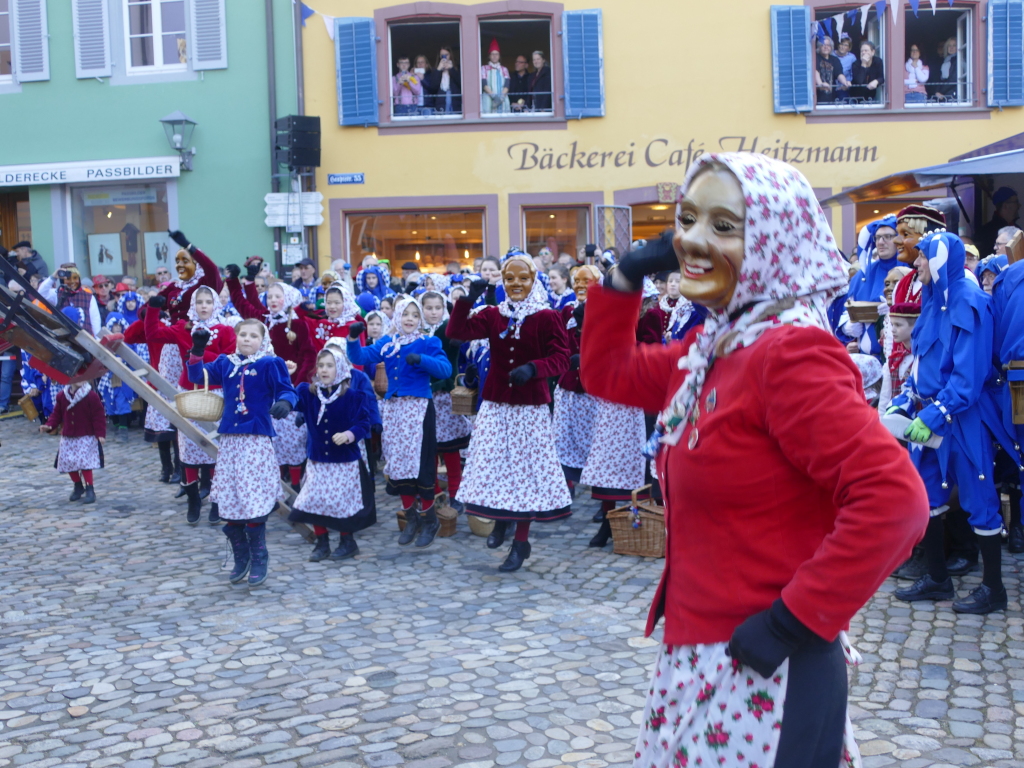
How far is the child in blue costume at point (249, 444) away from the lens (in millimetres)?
6078

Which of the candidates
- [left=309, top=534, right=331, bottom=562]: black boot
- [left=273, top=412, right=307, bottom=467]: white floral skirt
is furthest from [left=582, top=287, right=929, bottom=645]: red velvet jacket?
[left=273, top=412, right=307, bottom=467]: white floral skirt

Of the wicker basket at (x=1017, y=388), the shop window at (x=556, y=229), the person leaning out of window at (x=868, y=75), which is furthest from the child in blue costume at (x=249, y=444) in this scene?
the person leaning out of window at (x=868, y=75)

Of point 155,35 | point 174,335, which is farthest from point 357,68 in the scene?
point 174,335

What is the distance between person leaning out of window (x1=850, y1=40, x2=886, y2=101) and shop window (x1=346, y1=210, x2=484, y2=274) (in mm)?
5838

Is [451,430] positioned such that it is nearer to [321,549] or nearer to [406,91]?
[321,549]

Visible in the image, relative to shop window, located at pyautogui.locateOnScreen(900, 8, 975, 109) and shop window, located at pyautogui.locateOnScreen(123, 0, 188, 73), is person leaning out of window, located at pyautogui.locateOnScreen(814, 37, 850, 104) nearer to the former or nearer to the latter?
shop window, located at pyautogui.locateOnScreen(900, 8, 975, 109)

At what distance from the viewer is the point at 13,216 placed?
54.7 ft

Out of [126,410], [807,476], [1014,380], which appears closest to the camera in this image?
[807,476]

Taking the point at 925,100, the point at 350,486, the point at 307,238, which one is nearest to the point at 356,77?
the point at 307,238

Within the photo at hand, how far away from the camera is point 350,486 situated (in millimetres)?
6695

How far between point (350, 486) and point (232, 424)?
2.89ft

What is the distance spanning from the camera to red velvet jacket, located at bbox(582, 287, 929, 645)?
1.80m

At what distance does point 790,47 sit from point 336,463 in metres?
10.9

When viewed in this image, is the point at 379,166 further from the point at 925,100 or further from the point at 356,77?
the point at 925,100
